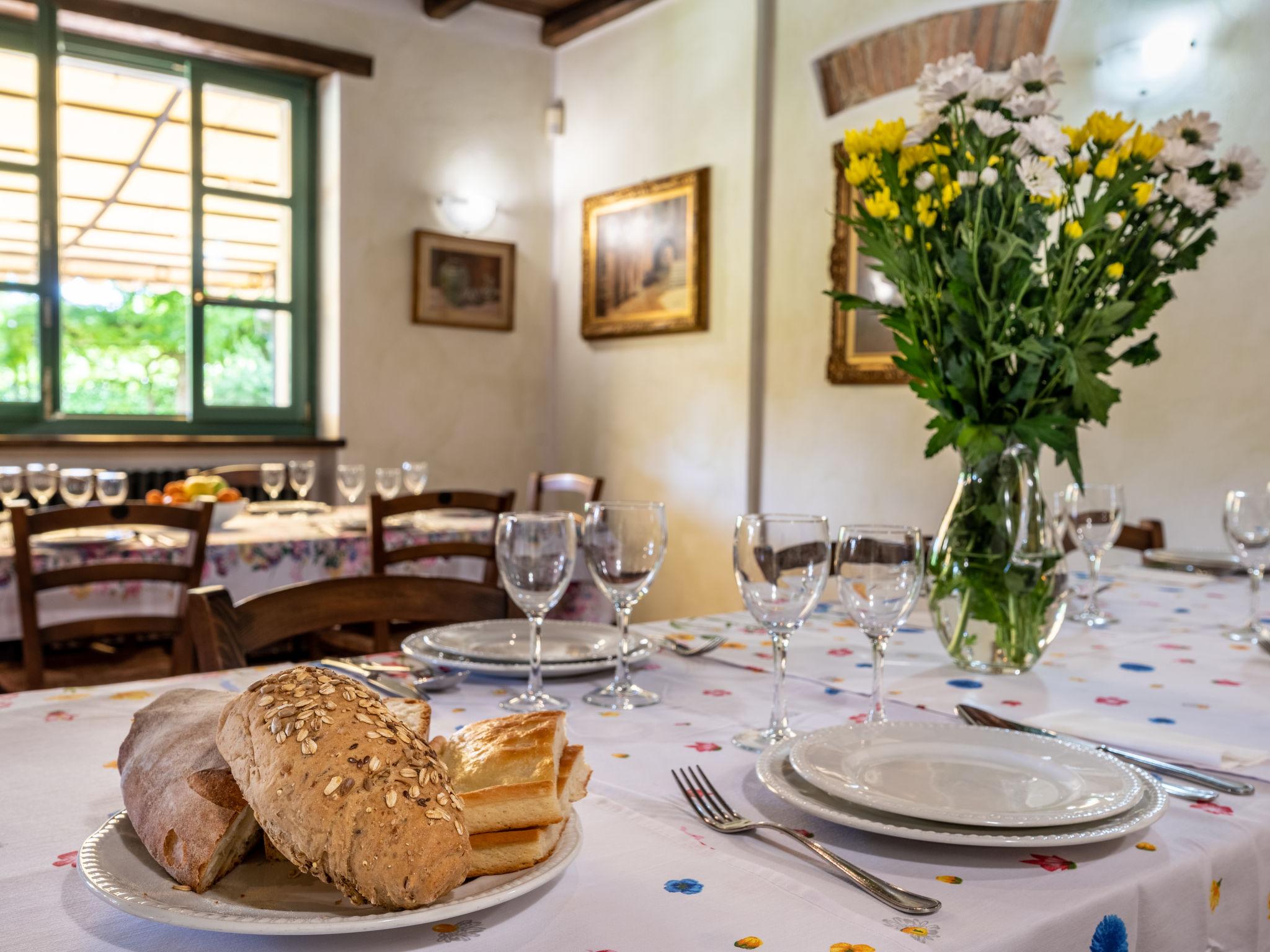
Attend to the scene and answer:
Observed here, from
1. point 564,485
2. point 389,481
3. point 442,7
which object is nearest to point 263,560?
point 389,481

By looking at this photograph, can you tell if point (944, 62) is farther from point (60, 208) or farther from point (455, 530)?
point (60, 208)

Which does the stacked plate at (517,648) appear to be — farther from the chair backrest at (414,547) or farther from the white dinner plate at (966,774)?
the chair backrest at (414,547)

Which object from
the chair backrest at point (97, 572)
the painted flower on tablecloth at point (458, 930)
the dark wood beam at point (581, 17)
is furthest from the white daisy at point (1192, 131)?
the dark wood beam at point (581, 17)

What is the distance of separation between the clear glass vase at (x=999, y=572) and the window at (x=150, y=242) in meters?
4.21

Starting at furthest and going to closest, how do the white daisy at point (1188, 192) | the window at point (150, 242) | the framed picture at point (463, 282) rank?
1. the framed picture at point (463, 282)
2. the window at point (150, 242)
3. the white daisy at point (1188, 192)

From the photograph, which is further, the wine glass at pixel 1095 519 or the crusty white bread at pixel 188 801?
the wine glass at pixel 1095 519

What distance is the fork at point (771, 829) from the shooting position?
62 cm

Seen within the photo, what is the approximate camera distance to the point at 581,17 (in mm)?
5293

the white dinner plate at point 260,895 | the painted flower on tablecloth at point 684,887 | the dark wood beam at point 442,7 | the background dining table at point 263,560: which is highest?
the dark wood beam at point 442,7

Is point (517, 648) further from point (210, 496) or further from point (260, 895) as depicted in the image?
point (210, 496)

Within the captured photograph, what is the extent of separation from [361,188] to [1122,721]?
4.58 m

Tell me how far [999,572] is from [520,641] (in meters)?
0.56

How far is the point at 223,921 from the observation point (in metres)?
0.51

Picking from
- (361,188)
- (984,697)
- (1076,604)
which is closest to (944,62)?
(984,697)
